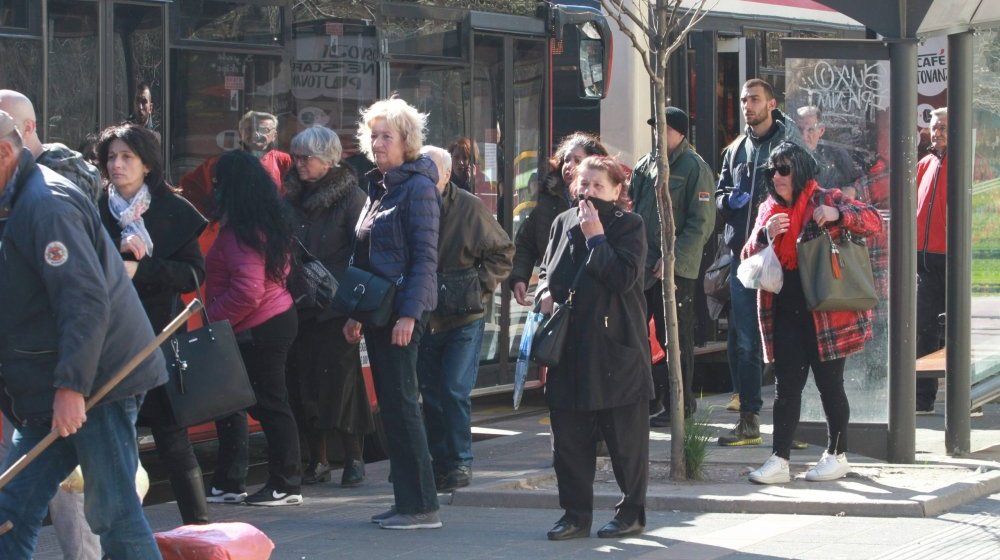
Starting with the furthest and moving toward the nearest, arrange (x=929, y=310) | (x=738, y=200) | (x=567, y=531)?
(x=929, y=310)
(x=738, y=200)
(x=567, y=531)

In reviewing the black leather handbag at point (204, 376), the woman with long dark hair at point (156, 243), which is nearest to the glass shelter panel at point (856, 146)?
the woman with long dark hair at point (156, 243)

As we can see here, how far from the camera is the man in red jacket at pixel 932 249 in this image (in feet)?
34.8

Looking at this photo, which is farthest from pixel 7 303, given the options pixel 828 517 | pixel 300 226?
pixel 828 517

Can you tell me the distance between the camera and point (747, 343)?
909cm

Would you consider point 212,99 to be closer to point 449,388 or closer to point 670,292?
point 449,388

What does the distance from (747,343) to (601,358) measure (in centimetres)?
273

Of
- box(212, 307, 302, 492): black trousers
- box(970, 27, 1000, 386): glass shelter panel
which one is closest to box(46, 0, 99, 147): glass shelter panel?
box(212, 307, 302, 492): black trousers

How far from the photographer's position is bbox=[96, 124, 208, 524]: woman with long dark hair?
6367 mm

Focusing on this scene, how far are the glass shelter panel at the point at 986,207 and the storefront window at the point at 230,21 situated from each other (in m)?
3.75

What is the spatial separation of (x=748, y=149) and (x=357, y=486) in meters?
2.89

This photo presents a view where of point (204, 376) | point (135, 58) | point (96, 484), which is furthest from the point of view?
point (135, 58)

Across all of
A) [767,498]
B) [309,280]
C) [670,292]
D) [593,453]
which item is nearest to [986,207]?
[670,292]

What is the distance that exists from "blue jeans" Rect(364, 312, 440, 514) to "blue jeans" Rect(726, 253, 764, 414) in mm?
2731

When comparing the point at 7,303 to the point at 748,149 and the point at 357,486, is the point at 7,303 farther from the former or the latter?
the point at 748,149
